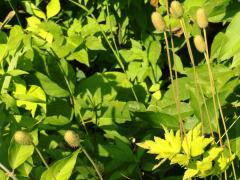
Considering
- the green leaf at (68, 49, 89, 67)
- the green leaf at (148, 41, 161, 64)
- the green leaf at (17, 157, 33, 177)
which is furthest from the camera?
the green leaf at (148, 41, 161, 64)

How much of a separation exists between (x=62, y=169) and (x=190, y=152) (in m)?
0.27

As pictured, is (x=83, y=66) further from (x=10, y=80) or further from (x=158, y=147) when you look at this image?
(x=158, y=147)

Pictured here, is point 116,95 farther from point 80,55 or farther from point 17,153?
point 17,153

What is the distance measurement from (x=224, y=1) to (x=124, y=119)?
473 mm

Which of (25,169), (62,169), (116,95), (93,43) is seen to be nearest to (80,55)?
(93,43)

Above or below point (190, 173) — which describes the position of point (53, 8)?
above

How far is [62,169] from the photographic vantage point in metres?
1.18

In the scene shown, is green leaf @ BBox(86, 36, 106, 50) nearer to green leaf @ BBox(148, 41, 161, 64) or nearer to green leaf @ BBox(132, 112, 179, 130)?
green leaf @ BBox(148, 41, 161, 64)

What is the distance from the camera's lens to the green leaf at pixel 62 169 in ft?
3.83

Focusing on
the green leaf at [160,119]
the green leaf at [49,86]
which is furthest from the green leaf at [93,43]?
the green leaf at [160,119]

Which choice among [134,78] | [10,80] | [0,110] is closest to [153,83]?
[134,78]

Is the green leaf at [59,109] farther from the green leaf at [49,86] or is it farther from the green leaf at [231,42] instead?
the green leaf at [231,42]

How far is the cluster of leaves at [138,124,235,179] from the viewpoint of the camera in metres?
1.11

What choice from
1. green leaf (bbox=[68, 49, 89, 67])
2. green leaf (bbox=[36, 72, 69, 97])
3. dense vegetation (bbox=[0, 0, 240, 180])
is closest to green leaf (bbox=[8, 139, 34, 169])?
dense vegetation (bbox=[0, 0, 240, 180])
